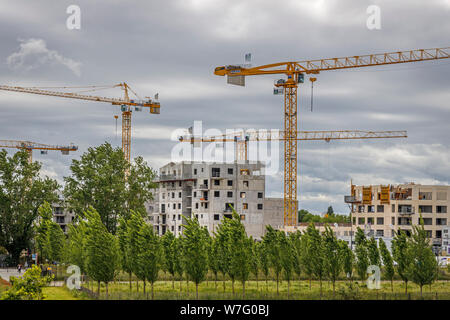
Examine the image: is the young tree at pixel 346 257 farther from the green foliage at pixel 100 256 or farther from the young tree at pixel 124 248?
the green foliage at pixel 100 256

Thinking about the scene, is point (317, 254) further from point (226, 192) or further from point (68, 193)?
point (226, 192)

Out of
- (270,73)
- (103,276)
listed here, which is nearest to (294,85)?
(270,73)

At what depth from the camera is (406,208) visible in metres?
108

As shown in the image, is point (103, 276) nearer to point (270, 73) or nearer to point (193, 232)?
point (193, 232)

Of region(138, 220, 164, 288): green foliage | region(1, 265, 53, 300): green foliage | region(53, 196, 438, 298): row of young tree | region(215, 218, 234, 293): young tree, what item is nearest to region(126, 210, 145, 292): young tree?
region(53, 196, 438, 298): row of young tree

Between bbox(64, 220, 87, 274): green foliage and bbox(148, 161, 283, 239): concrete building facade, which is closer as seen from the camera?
bbox(64, 220, 87, 274): green foliage

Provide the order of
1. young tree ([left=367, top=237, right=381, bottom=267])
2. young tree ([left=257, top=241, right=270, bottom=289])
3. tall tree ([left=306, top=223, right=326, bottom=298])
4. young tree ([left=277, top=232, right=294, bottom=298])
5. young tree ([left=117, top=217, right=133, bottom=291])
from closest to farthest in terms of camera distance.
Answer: young tree ([left=117, top=217, right=133, bottom=291]) → tall tree ([left=306, top=223, right=326, bottom=298]) → young tree ([left=277, top=232, right=294, bottom=298]) → young tree ([left=257, top=241, right=270, bottom=289]) → young tree ([left=367, top=237, right=381, bottom=267])

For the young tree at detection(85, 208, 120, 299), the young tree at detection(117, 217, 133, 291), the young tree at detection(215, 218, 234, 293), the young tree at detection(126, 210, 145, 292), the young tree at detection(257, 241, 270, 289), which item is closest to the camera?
the young tree at detection(85, 208, 120, 299)

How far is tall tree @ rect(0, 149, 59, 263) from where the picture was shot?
3332 inches

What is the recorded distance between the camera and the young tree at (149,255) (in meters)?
52.2

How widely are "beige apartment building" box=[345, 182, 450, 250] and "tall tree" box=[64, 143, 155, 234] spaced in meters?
40.8

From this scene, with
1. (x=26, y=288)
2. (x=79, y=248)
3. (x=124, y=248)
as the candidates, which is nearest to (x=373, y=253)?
(x=124, y=248)

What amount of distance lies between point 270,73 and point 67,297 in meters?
84.8

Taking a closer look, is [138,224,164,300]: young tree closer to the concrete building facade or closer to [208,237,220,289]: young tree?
[208,237,220,289]: young tree
